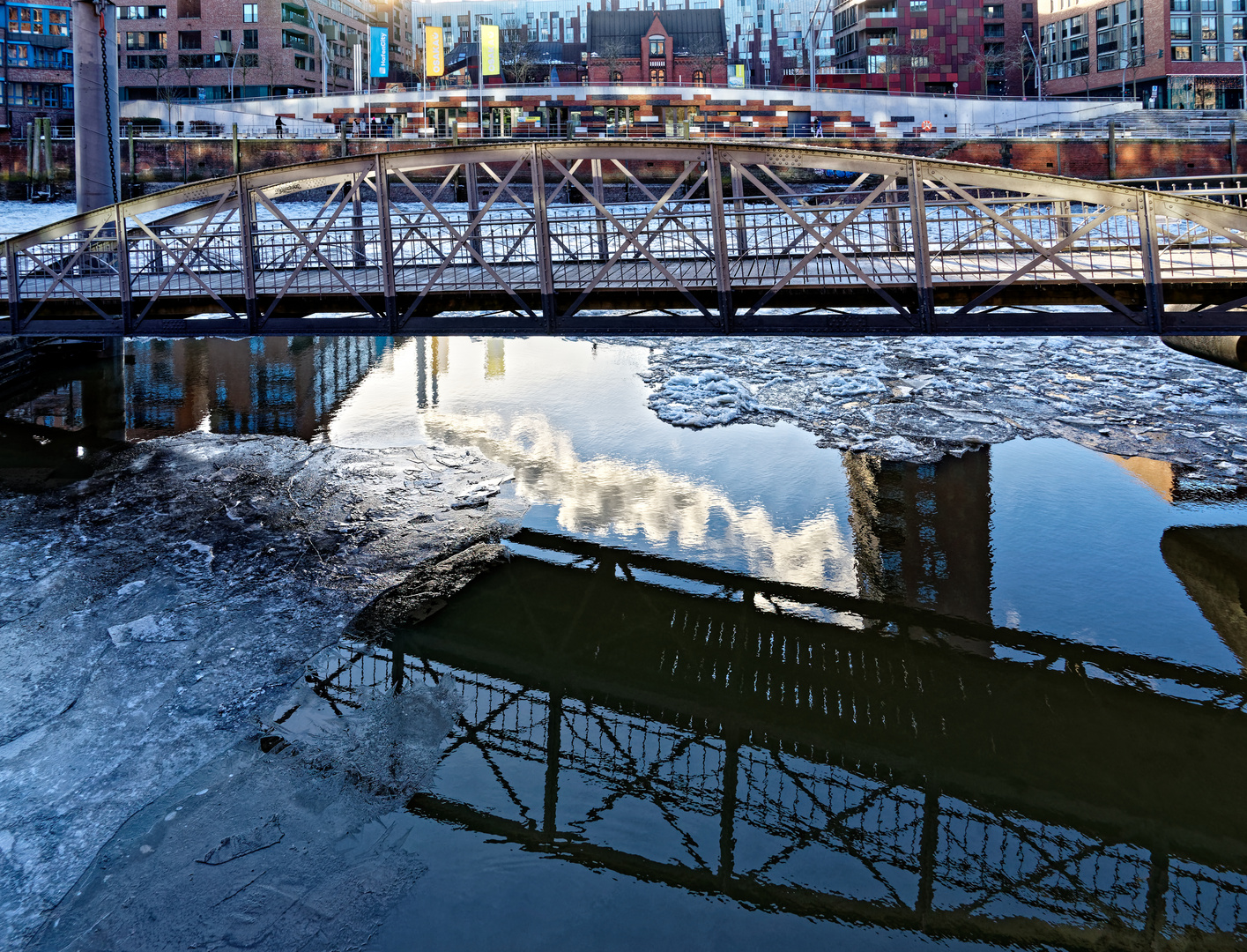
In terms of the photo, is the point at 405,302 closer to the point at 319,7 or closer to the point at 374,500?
the point at 374,500

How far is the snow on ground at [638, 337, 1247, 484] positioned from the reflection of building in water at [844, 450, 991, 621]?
875 mm

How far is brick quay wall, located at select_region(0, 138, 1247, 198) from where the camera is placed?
50562 mm

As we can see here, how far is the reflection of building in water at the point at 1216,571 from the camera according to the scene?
33.2 feet

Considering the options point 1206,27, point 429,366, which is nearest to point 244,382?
point 429,366

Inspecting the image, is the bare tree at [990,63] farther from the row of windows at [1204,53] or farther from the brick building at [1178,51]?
the row of windows at [1204,53]

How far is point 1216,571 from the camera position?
11234mm

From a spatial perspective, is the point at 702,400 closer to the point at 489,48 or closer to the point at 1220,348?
the point at 1220,348

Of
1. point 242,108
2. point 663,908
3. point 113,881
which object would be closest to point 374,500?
point 113,881

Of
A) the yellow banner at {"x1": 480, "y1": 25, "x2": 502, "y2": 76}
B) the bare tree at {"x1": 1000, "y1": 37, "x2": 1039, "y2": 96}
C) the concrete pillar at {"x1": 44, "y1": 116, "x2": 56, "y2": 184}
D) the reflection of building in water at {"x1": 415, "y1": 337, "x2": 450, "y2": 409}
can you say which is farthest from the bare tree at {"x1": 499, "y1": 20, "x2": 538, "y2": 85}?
the reflection of building in water at {"x1": 415, "y1": 337, "x2": 450, "y2": 409}

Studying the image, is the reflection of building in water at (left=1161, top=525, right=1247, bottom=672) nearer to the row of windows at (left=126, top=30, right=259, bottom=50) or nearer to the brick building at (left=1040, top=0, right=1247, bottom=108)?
the brick building at (left=1040, top=0, right=1247, bottom=108)

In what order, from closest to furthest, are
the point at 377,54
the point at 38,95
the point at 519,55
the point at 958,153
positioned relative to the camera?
the point at 958,153 < the point at 377,54 < the point at 38,95 < the point at 519,55

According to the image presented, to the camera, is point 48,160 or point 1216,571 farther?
point 48,160

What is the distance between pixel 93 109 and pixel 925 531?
2492 centimetres

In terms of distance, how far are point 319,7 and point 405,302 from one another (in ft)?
291
